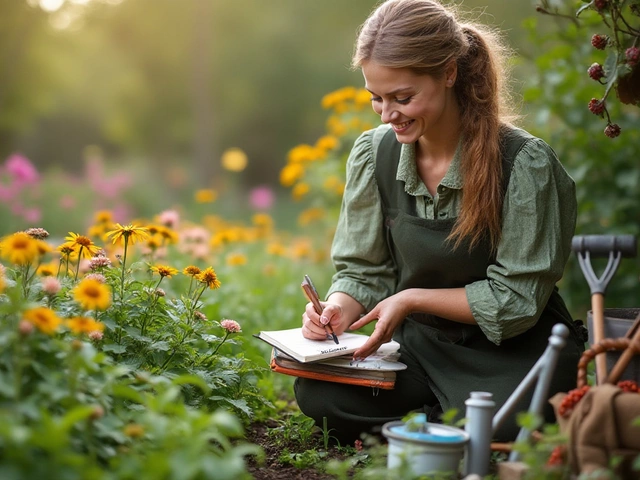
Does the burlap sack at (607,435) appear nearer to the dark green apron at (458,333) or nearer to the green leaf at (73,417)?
the dark green apron at (458,333)

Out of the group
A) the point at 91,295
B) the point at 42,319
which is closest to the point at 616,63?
the point at 91,295

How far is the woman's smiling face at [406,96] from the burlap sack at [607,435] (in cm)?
106

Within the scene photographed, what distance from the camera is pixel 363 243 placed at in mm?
2775

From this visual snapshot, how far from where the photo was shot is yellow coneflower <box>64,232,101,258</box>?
2.28 meters

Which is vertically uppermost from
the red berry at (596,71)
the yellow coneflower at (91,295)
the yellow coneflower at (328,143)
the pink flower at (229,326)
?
the yellow coneflower at (328,143)

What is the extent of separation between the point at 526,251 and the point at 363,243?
62 cm

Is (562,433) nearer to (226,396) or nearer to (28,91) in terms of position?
(226,396)

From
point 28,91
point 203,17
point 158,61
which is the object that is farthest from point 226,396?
point 158,61

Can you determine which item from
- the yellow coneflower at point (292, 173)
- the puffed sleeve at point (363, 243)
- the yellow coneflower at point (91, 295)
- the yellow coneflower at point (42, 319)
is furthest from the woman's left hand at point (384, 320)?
the yellow coneflower at point (292, 173)

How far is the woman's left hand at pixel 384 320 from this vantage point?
7.77 ft

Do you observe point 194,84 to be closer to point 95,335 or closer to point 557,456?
point 95,335

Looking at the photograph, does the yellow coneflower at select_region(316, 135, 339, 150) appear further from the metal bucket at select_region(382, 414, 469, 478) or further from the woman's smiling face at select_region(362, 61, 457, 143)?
the metal bucket at select_region(382, 414, 469, 478)

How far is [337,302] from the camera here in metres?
2.68

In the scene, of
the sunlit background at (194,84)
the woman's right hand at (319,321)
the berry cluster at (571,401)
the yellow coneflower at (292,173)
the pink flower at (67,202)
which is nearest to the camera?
the berry cluster at (571,401)
